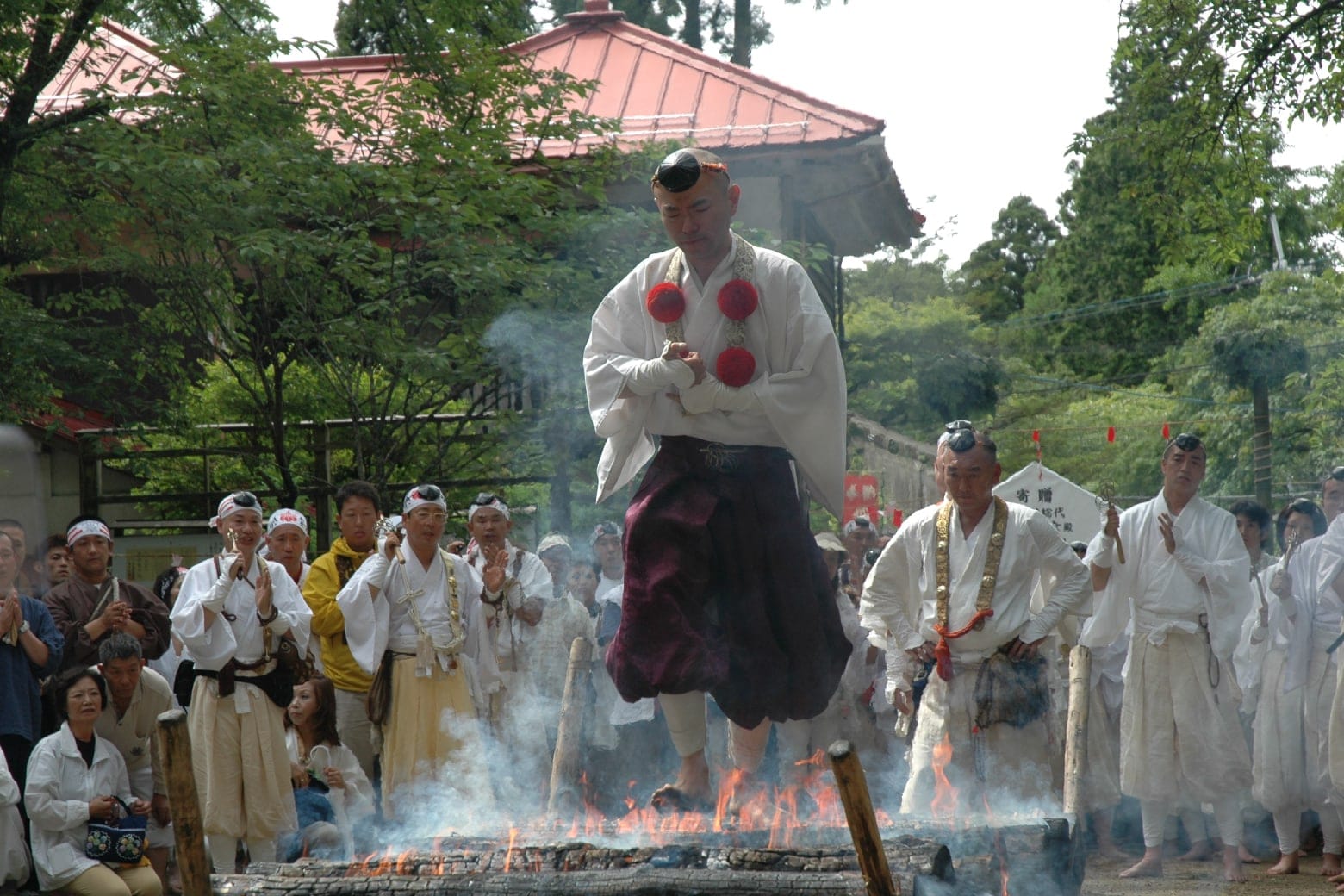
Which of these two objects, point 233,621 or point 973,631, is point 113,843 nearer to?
point 233,621

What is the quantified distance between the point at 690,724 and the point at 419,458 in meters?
7.04

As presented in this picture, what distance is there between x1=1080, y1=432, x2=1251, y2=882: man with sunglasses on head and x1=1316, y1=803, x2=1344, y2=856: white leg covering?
58 cm

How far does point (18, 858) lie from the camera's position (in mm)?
6953

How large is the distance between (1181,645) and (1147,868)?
1.24 metres

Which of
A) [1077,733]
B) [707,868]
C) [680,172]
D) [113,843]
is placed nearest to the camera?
[707,868]

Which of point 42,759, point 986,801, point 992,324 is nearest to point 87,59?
point 42,759

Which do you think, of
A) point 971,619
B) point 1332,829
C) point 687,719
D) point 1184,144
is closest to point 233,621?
point 687,719

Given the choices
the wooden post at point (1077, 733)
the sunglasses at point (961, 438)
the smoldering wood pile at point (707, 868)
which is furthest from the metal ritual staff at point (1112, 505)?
the smoldering wood pile at point (707, 868)

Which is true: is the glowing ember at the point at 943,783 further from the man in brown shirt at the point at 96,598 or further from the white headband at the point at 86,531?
the white headband at the point at 86,531

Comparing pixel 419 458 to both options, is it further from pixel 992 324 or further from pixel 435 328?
pixel 992 324

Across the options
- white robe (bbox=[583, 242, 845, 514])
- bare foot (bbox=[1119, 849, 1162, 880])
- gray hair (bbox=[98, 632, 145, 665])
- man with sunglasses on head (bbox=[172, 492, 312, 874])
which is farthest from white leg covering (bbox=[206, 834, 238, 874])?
bare foot (bbox=[1119, 849, 1162, 880])

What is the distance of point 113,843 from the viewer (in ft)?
22.3

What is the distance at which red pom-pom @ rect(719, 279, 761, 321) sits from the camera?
534 centimetres

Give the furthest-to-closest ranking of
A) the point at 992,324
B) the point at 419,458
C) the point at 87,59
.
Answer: the point at 992,324
the point at 419,458
the point at 87,59
